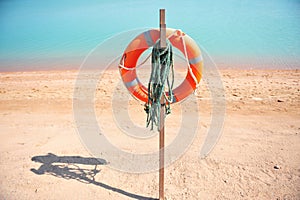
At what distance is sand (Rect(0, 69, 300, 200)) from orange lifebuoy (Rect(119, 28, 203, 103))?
0.96 m

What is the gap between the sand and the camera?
2.91 metres

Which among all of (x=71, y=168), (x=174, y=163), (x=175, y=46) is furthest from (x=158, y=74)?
(x=71, y=168)

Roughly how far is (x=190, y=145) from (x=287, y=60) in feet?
29.8

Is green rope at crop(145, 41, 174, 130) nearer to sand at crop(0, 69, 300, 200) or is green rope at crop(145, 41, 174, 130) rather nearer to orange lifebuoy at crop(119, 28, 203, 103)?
orange lifebuoy at crop(119, 28, 203, 103)

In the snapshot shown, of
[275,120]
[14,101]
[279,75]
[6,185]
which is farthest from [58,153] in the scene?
[279,75]

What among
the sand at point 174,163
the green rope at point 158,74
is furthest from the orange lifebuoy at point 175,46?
the sand at point 174,163

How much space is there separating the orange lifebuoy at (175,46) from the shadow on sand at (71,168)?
1.03 metres

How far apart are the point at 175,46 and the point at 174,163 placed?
1.47 m

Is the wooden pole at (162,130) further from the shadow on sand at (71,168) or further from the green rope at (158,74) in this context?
the shadow on sand at (71,168)

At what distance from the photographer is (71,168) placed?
3307 millimetres

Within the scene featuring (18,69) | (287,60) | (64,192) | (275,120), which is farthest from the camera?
(18,69)

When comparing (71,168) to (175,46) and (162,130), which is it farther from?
(175,46)

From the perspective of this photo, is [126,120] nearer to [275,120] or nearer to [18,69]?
[275,120]

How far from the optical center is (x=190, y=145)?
12.5 feet
